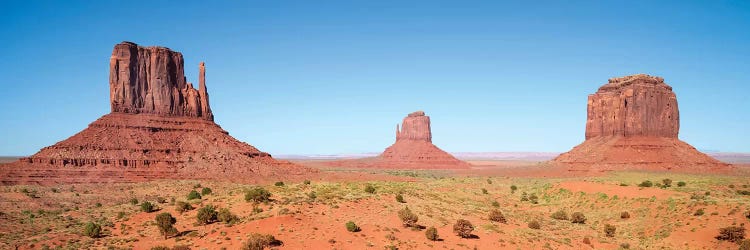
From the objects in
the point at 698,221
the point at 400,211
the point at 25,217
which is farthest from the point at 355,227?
the point at 25,217

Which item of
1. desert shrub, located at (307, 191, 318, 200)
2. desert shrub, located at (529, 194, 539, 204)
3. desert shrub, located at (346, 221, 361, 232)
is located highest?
desert shrub, located at (307, 191, 318, 200)

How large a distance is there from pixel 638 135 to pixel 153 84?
342 feet

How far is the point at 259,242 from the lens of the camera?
26.8 m

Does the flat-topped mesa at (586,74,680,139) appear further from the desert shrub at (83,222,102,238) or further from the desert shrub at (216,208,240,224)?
the desert shrub at (83,222,102,238)

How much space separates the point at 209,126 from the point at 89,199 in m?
41.1

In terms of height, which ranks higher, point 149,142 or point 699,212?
point 149,142

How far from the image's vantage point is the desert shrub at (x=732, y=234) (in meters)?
33.0

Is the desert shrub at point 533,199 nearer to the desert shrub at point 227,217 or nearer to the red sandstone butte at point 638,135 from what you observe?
the desert shrub at point 227,217

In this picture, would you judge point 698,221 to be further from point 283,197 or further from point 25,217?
point 25,217

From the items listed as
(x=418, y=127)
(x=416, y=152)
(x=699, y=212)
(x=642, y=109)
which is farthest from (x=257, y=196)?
(x=418, y=127)

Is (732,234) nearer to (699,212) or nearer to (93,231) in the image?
(699,212)

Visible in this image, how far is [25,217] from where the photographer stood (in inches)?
1753

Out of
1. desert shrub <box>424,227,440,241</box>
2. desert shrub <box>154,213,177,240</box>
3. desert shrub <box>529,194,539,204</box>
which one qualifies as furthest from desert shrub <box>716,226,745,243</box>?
desert shrub <box>154,213,177,240</box>

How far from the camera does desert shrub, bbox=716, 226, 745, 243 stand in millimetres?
33000
